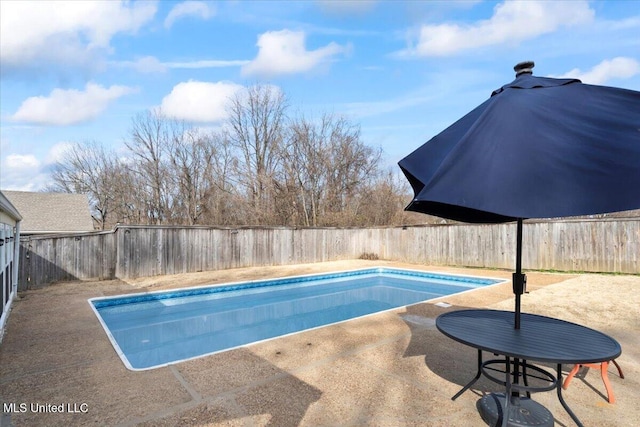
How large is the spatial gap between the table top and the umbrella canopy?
789 mm

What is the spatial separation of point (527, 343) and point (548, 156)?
3.77 feet

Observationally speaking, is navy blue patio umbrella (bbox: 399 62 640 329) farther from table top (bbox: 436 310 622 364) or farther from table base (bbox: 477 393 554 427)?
table base (bbox: 477 393 554 427)

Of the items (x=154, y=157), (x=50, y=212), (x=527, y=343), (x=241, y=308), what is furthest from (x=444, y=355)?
(x=154, y=157)

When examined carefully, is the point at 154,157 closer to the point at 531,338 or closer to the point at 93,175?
the point at 93,175

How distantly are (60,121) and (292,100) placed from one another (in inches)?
635

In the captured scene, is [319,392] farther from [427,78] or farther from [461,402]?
[427,78]

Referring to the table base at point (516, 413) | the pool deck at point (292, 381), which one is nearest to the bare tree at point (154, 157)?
the pool deck at point (292, 381)

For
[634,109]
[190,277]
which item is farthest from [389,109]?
[634,109]

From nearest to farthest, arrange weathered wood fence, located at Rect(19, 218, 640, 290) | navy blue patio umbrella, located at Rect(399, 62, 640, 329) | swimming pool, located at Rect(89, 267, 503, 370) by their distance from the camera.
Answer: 1. navy blue patio umbrella, located at Rect(399, 62, 640, 329)
2. swimming pool, located at Rect(89, 267, 503, 370)
3. weathered wood fence, located at Rect(19, 218, 640, 290)

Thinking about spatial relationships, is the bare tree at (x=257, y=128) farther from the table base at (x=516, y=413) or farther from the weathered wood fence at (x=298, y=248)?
the table base at (x=516, y=413)

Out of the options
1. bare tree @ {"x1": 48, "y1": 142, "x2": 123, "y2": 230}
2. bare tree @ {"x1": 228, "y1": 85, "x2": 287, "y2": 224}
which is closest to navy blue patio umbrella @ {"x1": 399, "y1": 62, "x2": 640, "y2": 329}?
bare tree @ {"x1": 228, "y1": 85, "x2": 287, "y2": 224}

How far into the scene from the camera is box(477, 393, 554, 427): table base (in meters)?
2.39

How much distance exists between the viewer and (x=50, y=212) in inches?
648

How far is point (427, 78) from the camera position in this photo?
12.7 m
